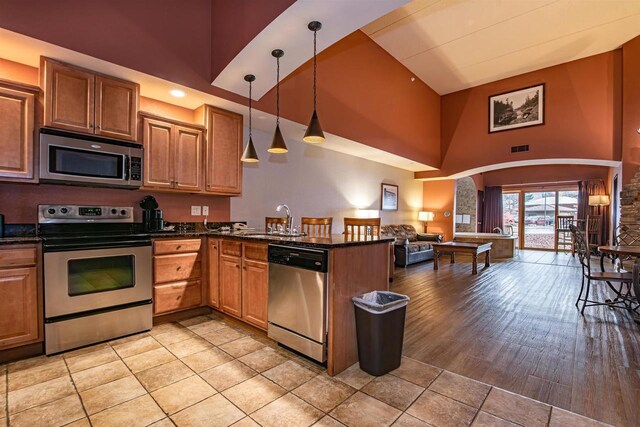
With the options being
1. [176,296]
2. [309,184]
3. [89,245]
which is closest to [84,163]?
[89,245]

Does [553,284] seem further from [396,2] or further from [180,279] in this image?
[180,279]

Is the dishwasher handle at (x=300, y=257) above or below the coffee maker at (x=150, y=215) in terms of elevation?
below

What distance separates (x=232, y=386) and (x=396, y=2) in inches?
119

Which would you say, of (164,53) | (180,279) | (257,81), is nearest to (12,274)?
(180,279)

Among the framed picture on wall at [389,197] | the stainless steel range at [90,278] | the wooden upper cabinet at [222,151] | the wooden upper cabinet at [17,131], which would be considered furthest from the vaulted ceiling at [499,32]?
the stainless steel range at [90,278]

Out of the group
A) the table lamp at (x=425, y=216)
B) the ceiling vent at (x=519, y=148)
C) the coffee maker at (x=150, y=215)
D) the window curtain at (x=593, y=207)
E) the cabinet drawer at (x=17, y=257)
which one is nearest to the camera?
the cabinet drawer at (x=17, y=257)

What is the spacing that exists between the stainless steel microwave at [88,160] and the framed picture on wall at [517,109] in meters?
7.89

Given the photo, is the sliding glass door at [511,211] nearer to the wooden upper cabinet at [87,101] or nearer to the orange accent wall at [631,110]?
the orange accent wall at [631,110]

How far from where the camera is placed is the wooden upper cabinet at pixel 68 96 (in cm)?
254

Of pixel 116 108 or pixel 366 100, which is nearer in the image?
pixel 116 108

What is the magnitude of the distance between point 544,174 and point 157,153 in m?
11.6

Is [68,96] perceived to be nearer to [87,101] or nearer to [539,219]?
[87,101]

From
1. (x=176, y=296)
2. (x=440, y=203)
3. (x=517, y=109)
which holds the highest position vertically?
(x=517, y=109)

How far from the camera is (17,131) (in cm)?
244
